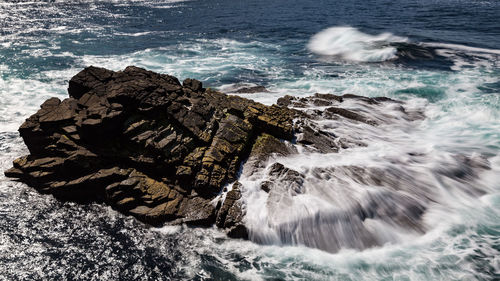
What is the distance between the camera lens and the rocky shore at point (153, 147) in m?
9.70

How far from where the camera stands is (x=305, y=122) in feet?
43.5

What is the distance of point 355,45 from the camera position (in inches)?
1190

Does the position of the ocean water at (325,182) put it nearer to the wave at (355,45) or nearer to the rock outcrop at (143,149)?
the wave at (355,45)

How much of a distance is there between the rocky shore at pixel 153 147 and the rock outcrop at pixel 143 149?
0.13 ft

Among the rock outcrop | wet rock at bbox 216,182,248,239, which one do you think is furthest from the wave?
wet rock at bbox 216,182,248,239

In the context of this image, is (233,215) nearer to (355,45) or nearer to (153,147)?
(153,147)

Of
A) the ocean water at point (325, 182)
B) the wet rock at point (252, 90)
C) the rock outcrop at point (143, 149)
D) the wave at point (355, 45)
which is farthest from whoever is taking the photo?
the wave at point (355, 45)

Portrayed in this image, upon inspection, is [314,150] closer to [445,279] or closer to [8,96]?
[445,279]

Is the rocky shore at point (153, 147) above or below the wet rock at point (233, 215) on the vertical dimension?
above

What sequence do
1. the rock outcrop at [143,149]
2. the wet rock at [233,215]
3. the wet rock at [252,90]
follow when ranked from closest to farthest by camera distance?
the wet rock at [233,215] → the rock outcrop at [143,149] → the wet rock at [252,90]

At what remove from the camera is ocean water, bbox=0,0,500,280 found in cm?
776

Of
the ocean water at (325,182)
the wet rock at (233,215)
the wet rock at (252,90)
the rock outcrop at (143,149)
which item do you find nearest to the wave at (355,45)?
the ocean water at (325,182)

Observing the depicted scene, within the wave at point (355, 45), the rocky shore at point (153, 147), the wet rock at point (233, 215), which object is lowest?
the wet rock at point (233, 215)

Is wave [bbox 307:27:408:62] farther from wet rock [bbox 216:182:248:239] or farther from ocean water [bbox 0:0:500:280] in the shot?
wet rock [bbox 216:182:248:239]
